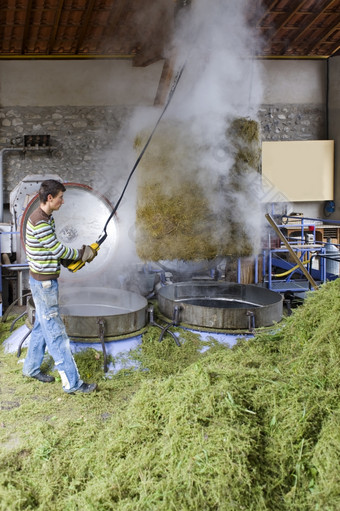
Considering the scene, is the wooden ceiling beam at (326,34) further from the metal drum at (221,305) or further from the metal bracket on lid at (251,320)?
the metal bracket on lid at (251,320)

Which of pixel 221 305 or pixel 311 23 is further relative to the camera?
pixel 311 23

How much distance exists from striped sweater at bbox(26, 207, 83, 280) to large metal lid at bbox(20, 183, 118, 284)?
3.34m

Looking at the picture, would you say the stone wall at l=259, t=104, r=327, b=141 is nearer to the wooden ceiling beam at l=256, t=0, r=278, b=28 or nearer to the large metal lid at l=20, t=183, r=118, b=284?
the wooden ceiling beam at l=256, t=0, r=278, b=28

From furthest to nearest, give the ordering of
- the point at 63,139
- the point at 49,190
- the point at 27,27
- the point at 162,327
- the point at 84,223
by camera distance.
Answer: the point at 63,139 → the point at 84,223 → the point at 27,27 → the point at 162,327 → the point at 49,190

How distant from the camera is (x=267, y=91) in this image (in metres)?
9.48

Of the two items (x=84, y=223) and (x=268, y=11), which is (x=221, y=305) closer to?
(x=84, y=223)

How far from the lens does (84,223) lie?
7.62 meters

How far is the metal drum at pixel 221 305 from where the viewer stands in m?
4.63

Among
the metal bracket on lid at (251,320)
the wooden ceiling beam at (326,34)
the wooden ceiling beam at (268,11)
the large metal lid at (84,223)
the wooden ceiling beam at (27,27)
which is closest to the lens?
the metal bracket on lid at (251,320)

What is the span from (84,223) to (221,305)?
2.99m

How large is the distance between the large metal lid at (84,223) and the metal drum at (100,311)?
1396mm

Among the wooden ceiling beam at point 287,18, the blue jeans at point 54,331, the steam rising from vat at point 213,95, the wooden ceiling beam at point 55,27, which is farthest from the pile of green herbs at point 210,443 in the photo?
the wooden ceiling beam at point 287,18

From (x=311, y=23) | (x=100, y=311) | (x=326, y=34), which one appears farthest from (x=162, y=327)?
(x=326, y=34)

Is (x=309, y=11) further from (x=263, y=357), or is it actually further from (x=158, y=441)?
(x=158, y=441)
